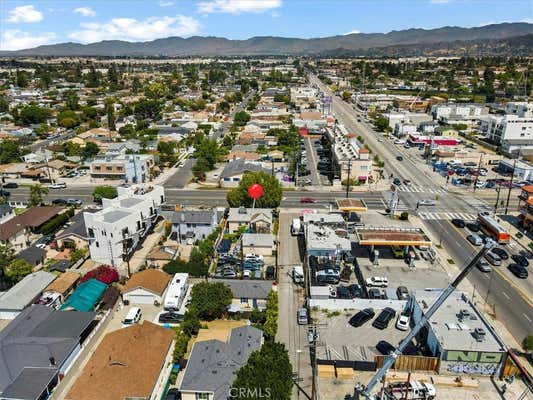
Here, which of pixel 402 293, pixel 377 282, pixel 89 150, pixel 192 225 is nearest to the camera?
pixel 402 293

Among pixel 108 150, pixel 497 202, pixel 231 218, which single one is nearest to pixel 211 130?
pixel 108 150

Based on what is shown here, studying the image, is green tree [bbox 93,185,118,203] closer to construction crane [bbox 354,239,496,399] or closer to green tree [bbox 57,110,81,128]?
construction crane [bbox 354,239,496,399]

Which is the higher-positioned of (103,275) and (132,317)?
(103,275)

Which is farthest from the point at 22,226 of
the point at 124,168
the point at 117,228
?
the point at 124,168

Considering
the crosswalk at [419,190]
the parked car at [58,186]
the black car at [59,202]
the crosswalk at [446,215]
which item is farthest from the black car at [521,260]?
the parked car at [58,186]

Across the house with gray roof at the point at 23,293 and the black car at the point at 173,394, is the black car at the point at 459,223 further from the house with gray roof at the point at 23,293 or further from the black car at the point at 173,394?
the house with gray roof at the point at 23,293

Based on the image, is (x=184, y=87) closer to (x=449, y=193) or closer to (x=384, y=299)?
(x=449, y=193)

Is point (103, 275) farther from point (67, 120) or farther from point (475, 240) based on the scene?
point (67, 120)
